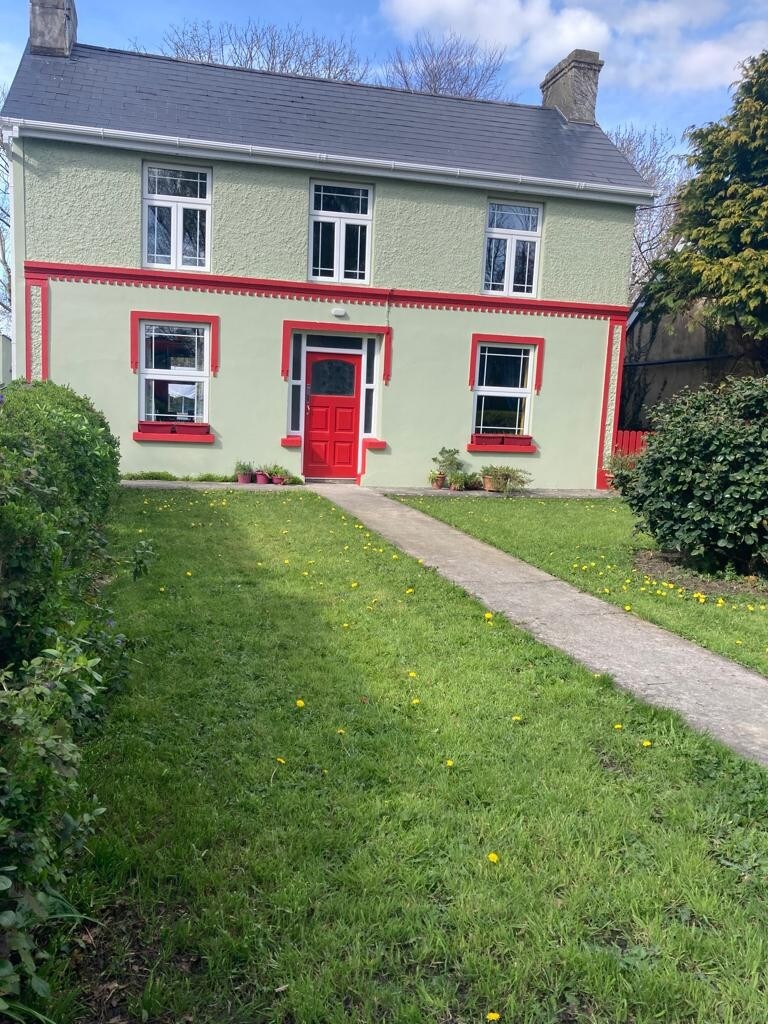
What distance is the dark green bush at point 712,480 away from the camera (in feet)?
23.7

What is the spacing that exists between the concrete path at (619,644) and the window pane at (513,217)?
8.81 m

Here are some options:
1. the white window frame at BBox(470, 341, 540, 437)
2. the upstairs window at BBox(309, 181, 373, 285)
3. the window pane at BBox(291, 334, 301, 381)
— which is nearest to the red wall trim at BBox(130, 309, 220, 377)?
the window pane at BBox(291, 334, 301, 381)

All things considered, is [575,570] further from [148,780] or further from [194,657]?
[148,780]

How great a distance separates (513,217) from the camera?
15.3 metres

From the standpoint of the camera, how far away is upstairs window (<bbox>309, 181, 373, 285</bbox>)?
14.4m

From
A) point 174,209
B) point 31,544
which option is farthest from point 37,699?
point 174,209

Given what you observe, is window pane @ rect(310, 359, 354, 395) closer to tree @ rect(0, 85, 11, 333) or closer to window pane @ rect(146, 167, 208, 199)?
window pane @ rect(146, 167, 208, 199)

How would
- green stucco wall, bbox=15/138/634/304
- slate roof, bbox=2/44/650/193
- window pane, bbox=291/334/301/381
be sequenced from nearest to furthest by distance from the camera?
green stucco wall, bbox=15/138/634/304, slate roof, bbox=2/44/650/193, window pane, bbox=291/334/301/381

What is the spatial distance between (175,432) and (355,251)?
16.1 feet

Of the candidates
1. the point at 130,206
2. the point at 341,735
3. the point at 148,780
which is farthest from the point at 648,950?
the point at 130,206

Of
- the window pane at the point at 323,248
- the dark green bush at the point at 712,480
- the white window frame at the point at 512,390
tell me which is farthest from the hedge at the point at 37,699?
the white window frame at the point at 512,390

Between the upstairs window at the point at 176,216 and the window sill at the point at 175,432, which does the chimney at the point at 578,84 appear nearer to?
the upstairs window at the point at 176,216

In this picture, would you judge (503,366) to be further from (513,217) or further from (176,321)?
(176,321)

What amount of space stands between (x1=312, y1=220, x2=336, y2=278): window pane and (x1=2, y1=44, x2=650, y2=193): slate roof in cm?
130
